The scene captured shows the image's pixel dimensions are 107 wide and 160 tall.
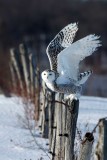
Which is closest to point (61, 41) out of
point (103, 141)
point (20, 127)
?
point (103, 141)

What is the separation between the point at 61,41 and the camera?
6.30 meters

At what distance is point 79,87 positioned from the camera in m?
6.02

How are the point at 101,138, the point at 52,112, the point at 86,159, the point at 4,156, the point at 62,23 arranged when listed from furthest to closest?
the point at 62,23 < the point at 52,112 < the point at 4,156 < the point at 86,159 < the point at 101,138

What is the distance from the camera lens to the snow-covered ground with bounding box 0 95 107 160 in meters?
7.16

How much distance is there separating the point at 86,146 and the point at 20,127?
3137 millimetres

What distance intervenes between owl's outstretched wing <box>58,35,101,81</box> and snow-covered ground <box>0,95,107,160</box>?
81 centimetres

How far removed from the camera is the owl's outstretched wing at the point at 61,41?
621cm

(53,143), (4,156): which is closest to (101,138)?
(53,143)

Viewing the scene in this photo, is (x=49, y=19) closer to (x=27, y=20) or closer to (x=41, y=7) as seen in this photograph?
(x=27, y=20)

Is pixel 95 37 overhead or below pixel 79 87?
overhead

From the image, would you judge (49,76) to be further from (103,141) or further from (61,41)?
(103,141)

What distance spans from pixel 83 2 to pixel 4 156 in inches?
1956

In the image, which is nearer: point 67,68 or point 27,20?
point 67,68

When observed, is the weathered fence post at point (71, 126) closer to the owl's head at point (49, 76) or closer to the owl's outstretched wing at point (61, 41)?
the owl's head at point (49, 76)
